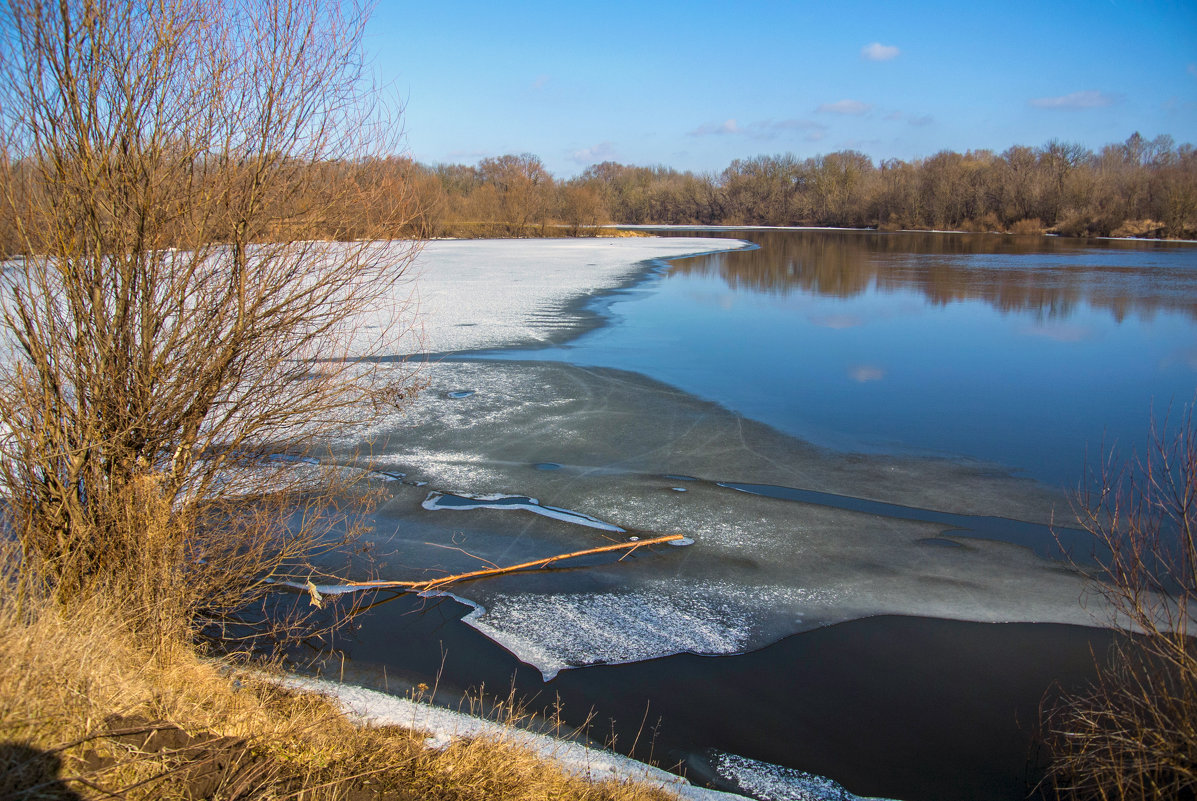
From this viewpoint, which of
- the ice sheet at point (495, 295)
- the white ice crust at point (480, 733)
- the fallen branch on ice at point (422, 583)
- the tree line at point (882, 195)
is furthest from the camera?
the tree line at point (882, 195)

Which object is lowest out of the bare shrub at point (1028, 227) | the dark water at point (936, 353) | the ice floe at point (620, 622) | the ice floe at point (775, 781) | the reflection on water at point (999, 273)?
the ice floe at point (775, 781)

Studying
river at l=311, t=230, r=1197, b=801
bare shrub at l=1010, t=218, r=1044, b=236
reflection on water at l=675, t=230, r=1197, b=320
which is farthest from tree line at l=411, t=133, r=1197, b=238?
river at l=311, t=230, r=1197, b=801

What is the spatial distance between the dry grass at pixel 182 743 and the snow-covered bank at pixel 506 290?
445 cm

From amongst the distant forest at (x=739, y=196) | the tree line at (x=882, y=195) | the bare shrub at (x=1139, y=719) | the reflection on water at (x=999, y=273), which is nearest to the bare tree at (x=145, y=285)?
the distant forest at (x=739, y=196)

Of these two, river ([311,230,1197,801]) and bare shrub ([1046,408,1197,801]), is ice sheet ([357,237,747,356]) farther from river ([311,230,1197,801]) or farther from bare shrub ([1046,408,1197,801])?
bare shrub ([1046,408,1197,801])

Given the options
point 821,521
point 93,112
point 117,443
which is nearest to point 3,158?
point 93,112

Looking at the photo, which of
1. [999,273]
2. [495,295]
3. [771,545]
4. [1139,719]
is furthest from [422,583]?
[999,273]

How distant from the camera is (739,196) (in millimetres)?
95750

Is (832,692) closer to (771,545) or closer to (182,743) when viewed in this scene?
(771,545)

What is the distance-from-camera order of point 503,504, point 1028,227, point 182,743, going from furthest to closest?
1. point 1028,227
2. point 503,504
3. point 182,743

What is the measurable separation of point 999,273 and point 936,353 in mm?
15585

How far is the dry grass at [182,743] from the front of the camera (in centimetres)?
286

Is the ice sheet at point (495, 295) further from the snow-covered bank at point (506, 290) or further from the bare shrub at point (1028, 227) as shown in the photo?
the bare shrub at point (1028, 227)

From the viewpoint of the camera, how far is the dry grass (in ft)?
9.38
